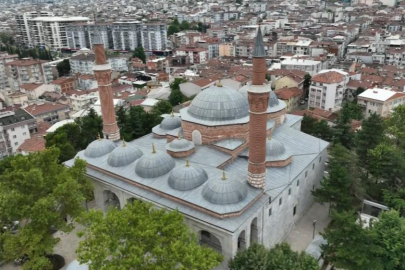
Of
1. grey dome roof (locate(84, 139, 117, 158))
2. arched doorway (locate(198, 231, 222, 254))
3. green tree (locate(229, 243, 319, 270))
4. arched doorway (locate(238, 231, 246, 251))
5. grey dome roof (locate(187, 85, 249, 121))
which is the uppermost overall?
grey dome roof (locate(187, 85, 249, 121))

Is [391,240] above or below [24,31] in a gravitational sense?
below

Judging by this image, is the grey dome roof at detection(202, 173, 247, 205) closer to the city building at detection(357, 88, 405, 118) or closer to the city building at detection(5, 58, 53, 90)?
the city building at detection(357, 88, 405, 118)

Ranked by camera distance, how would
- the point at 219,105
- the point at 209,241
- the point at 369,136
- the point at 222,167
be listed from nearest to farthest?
the point at 209,241, the point at 222,167, the point at 219,105, the point at 369,136

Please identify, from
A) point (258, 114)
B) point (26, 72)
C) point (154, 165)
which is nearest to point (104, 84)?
point (154, 165)

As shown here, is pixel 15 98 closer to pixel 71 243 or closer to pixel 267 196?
pixel 71 243

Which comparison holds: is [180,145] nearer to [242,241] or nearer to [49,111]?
[242,241]

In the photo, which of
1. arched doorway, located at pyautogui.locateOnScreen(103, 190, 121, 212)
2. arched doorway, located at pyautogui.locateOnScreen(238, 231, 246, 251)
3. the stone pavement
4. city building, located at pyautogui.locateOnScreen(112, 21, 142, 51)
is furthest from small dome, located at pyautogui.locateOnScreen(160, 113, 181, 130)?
city building, located at pyautogui.locateOnScreen(112, 21, 142, 51)

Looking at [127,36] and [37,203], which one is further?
[127,36]

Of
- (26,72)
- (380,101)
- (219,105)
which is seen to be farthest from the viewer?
(26,72)
